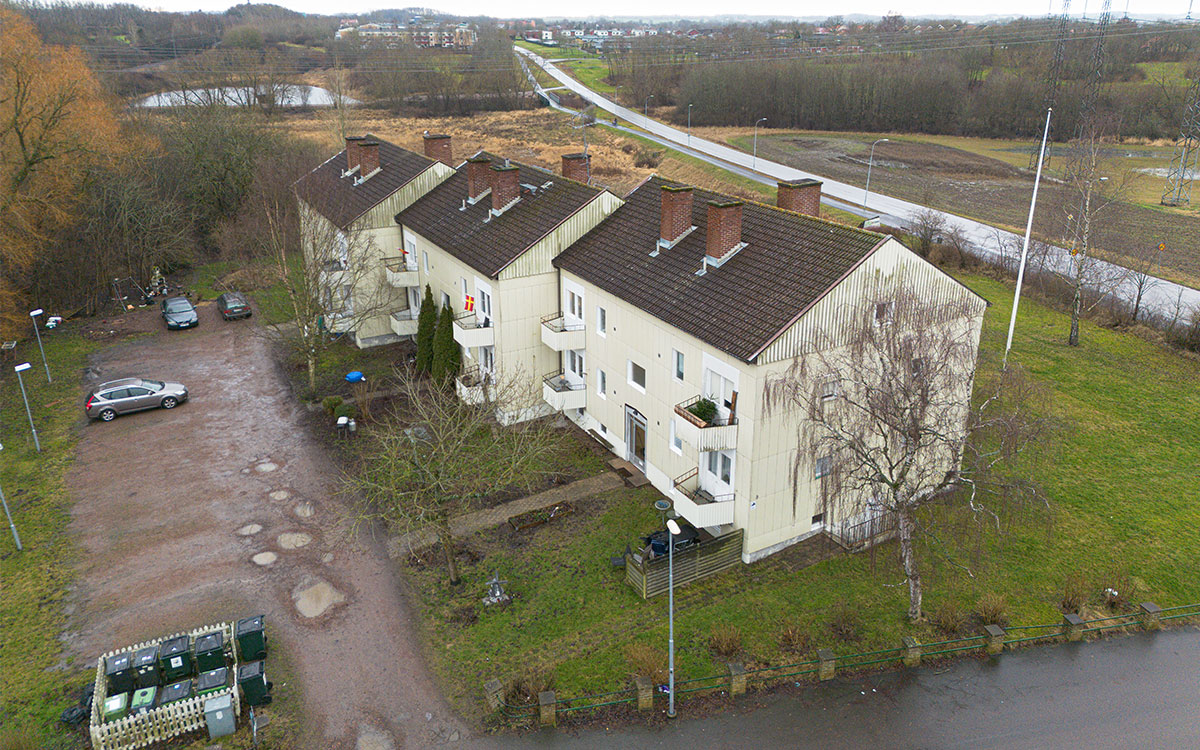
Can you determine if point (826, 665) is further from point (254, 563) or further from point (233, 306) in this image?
point (233, 306)

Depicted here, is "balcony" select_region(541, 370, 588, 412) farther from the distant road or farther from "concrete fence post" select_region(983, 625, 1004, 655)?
the distant road

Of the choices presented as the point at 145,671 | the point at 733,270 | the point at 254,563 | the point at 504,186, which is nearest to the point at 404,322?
the point at 504,186

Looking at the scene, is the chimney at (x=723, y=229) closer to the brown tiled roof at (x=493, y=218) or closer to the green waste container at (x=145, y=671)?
the brown tiled roof at (x=493, y=218)

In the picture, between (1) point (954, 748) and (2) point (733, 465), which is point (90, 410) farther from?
(1) point (954, 748)

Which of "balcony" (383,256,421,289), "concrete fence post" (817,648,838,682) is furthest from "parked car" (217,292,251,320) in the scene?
"concrete fence post" (817,648,838,682)

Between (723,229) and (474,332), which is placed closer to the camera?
(723,229)

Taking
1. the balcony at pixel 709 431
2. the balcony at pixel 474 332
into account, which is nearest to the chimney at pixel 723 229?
the balcony at pixel 709 431
